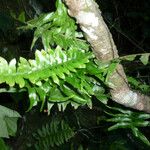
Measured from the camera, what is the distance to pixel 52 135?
2.32m

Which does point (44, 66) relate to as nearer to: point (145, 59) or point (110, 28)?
point (145, 59)

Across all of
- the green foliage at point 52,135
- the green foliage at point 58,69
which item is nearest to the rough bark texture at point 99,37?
the green foliage at point 58,69

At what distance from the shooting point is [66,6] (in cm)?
97

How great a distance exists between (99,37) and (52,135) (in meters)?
1.47

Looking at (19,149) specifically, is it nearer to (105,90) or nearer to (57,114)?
(57,114)

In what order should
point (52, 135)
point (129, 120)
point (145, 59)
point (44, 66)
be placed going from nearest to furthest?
point (44, 66)
point (145, 59)
point (129, 120)
point (52, 135)

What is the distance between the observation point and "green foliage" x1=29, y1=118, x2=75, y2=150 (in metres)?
2.30

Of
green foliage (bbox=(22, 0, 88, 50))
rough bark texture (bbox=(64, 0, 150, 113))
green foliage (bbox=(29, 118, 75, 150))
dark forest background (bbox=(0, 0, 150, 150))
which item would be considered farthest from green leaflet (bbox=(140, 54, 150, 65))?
green foliage (bbox=(29, 118, 75, 150))

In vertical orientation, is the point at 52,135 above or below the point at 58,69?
below

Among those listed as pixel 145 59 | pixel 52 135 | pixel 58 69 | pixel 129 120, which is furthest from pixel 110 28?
pixel 58 69

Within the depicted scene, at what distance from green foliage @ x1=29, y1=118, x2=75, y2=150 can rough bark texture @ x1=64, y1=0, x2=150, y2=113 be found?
121 cm

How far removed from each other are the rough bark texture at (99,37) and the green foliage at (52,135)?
47.5 inches

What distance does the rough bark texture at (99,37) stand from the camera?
0.92 meters

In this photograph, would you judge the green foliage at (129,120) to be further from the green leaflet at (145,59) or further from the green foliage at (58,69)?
the green leaflet at (145,59)
